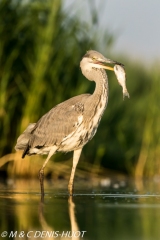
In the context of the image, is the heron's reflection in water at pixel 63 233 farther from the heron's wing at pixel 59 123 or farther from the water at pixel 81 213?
the heron's wing at pixel 59 123

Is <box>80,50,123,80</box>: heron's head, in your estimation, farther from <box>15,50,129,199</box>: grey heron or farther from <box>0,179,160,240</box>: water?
<box>0,179,160,240</box>: water

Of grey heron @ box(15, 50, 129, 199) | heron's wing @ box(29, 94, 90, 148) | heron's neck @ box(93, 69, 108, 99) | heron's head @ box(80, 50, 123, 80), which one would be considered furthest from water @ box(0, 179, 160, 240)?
heron's head @ box(80, 50, 123, 80)

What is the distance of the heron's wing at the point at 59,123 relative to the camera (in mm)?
10109

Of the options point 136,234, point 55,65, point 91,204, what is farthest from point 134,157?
point 136,234

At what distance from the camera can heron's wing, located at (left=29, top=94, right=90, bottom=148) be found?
1011 cm

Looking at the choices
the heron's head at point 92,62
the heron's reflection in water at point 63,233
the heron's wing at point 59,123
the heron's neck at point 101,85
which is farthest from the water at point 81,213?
the heron's head at point 92,62

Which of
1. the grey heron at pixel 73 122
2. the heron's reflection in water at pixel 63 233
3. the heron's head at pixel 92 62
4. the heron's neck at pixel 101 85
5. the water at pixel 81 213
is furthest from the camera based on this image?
Result: the heron's head at pixel 92 62

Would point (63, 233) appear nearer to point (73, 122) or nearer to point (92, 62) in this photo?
point (73, 122)

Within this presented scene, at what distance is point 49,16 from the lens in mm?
12289

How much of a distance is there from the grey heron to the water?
553mm

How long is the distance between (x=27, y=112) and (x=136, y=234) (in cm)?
636

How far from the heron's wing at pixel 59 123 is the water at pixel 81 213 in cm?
66

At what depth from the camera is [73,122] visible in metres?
10.1

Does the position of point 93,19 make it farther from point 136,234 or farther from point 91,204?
point 136,234
